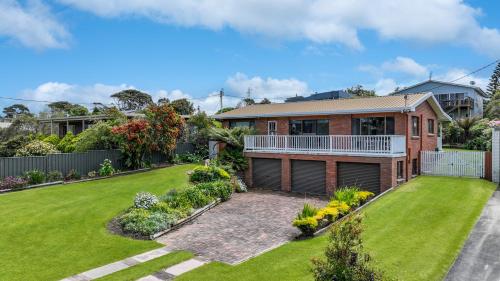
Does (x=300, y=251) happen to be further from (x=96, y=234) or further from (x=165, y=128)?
(x=165, y=128)

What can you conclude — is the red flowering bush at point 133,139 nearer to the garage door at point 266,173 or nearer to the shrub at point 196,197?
the garage door at point 266,173

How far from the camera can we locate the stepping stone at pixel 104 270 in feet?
30.5

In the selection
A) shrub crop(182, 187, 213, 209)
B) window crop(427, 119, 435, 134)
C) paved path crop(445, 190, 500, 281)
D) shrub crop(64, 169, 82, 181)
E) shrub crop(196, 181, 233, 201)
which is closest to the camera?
paved path crop(445, 190, 500, 281)

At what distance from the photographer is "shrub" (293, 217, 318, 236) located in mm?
12062

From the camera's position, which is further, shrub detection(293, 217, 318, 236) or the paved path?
shrub detection(293, 217, 318, 236)

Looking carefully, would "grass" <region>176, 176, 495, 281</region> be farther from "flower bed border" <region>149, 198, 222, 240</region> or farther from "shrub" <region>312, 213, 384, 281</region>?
"flower bed border" <region>149, 198, 222, 240</region>

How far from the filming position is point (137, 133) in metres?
23.6

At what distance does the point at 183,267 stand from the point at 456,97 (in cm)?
4949

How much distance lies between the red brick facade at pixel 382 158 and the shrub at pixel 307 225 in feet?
25.6

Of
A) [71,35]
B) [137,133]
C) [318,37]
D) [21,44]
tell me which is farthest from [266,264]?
[21,44]

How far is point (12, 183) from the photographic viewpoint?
1838 centimetres

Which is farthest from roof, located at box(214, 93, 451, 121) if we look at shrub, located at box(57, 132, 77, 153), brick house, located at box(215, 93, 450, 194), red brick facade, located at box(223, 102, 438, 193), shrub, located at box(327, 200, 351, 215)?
shrub, located at box(57, 132, 77, 153)

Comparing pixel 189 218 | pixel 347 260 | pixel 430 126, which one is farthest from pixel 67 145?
pixel 347 260

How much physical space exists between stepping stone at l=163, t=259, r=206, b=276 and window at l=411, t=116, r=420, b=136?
1599cm
